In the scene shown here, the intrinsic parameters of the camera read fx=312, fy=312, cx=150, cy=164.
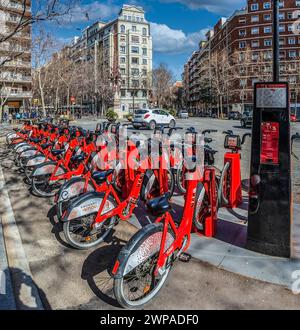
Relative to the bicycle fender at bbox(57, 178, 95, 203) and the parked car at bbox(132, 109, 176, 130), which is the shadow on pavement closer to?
the bicycle fender at bbox(57, 178, 95, 203)

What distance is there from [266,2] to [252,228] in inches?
2767

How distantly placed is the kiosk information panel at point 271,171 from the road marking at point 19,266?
2.40 meters

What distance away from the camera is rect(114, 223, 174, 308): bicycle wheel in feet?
8.32

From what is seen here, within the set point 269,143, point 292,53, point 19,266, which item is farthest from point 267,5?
point 19,266

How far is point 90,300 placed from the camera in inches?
110

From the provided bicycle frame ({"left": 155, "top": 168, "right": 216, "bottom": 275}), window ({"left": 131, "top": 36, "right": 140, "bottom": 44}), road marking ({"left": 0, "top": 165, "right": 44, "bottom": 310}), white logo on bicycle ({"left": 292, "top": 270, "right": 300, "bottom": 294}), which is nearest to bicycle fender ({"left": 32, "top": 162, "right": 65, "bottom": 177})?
road marking ({"left": 0, "top": 165, "right": 44, "bottom": 310})

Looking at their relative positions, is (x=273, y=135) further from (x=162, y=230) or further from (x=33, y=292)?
(x=33, y=292)

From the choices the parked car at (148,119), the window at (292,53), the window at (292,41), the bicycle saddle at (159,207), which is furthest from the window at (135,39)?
the bicycle saddle at (159,207)

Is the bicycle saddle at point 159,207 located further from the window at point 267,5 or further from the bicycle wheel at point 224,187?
the window at point 267,5

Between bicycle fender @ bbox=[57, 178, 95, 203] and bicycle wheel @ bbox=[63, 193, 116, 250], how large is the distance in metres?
0.57

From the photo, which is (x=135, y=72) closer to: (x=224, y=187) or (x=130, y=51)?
(x=130, y=51)

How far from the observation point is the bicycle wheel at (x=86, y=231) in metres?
3.73

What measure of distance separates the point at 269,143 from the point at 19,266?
300cm

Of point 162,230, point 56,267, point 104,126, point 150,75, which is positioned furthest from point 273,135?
point 150,75
